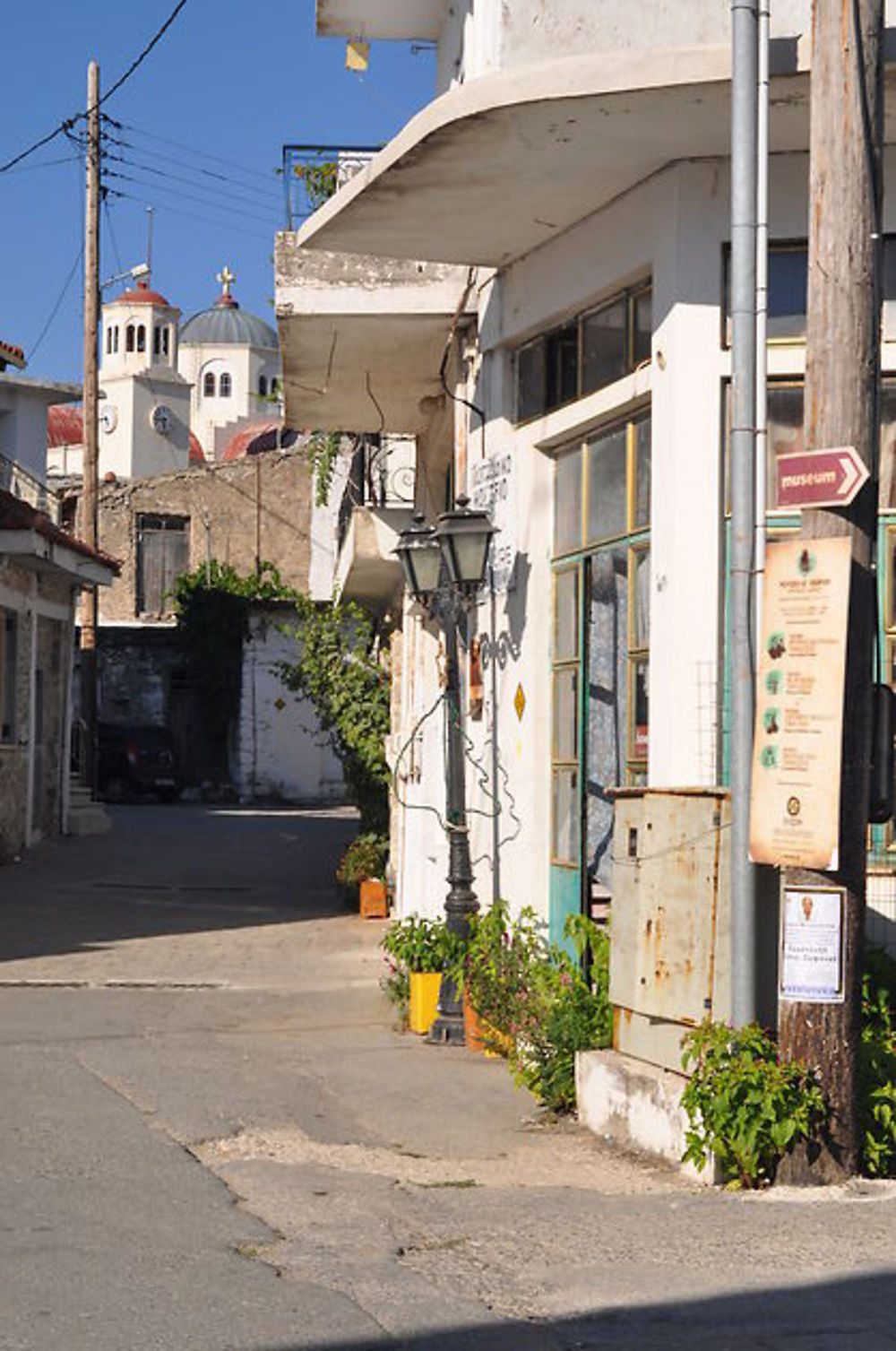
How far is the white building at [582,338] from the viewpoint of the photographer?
9.14m

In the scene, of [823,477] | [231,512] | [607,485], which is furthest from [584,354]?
[231,512]

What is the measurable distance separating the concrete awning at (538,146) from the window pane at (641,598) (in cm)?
173

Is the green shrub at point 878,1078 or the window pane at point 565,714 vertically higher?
the window pane at point 565,714

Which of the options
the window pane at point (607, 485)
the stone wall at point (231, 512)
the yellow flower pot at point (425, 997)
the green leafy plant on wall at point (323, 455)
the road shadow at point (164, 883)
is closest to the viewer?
the window pane at point (607, 485)

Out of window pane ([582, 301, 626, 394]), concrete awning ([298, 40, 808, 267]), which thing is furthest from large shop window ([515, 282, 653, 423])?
concrete awning ([298, 40, 808, 267])

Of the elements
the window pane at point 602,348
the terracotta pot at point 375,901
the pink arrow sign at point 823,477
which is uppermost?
the window pane at point 602,348

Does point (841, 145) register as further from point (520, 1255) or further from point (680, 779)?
point (520, 1255)

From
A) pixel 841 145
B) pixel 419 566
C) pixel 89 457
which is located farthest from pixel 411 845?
pixel 89 457

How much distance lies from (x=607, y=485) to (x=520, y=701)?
59.2 inches

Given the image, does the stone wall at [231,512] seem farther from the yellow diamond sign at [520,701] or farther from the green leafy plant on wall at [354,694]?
the yellow diamond sign at [520,701]

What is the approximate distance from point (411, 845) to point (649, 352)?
21.8ft

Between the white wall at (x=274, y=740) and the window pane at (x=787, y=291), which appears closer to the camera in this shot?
the window pane at (x=787, y=291)

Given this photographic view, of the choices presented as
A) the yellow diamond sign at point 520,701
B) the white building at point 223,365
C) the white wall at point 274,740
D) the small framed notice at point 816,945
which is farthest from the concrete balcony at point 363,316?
the white building at point 223,365

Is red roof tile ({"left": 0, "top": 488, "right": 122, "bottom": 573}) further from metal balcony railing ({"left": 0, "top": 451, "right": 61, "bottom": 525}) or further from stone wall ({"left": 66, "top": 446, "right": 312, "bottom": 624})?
stone wall ({"left": 66, "top": 446, "right": 312, "bottom": 624})
